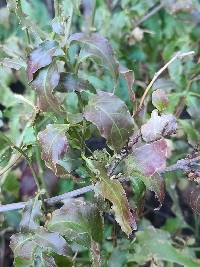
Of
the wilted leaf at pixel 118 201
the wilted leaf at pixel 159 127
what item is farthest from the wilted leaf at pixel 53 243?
the wilted leaf at pixel 159 127

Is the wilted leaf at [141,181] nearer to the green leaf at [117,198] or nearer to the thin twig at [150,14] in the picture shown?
the green leaf at [117,198]

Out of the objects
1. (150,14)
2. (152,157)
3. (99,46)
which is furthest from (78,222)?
(150,14)

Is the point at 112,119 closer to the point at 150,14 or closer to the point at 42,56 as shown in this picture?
the point at 42,56

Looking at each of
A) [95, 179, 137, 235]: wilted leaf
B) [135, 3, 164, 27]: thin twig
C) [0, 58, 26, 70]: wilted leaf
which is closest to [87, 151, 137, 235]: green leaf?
[95, 179, 137, 235]: wilted leaf

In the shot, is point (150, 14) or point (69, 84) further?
point (150, 14)

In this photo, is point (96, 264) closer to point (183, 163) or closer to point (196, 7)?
point (183, 163)

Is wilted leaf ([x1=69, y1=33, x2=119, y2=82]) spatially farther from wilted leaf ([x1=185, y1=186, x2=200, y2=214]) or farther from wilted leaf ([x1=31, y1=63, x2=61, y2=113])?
wilted leaf ([x1=185, y1=186, x2=200, y2=214])
